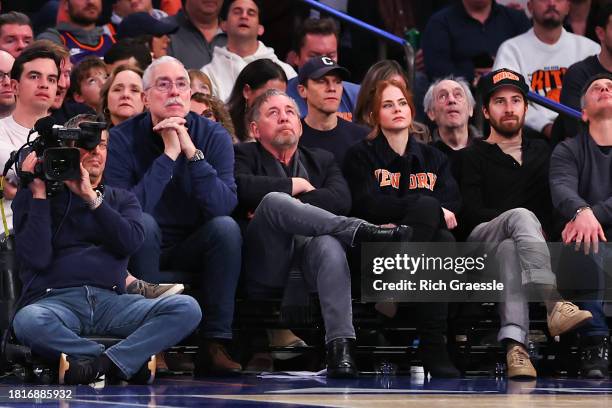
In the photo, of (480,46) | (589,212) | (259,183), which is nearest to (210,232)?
(259,183)

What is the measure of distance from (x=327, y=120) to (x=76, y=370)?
8.59 feet

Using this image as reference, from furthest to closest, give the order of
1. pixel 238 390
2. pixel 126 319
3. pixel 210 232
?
pixel 210 232 < pixel 126 319 < pixel 238 390

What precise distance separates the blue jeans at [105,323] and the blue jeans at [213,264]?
425mm

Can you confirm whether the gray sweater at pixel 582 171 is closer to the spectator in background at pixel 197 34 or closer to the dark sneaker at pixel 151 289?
the dark sneaker at pixel 151 289

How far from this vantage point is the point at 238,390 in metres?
5.81

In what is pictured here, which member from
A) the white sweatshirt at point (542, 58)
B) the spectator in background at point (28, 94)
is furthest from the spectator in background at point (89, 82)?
the white sweatshirt at point (542, 58)

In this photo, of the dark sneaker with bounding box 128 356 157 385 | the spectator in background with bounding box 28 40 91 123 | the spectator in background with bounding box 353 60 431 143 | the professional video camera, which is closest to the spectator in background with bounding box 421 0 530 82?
the spectator in background with bounding box 353 60 431 143

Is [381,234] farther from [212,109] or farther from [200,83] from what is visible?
[200,83]

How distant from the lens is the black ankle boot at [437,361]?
6789mm

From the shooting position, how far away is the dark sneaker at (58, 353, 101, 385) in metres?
5.94

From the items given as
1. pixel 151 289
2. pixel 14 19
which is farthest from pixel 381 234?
pixel 14 19

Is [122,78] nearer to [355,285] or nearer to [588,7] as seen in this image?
[355,285]

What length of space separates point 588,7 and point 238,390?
612cm

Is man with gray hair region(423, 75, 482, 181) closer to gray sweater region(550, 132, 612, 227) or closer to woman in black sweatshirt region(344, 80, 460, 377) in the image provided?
woman in black sweatshirt region(344, 80, 460, 377)
